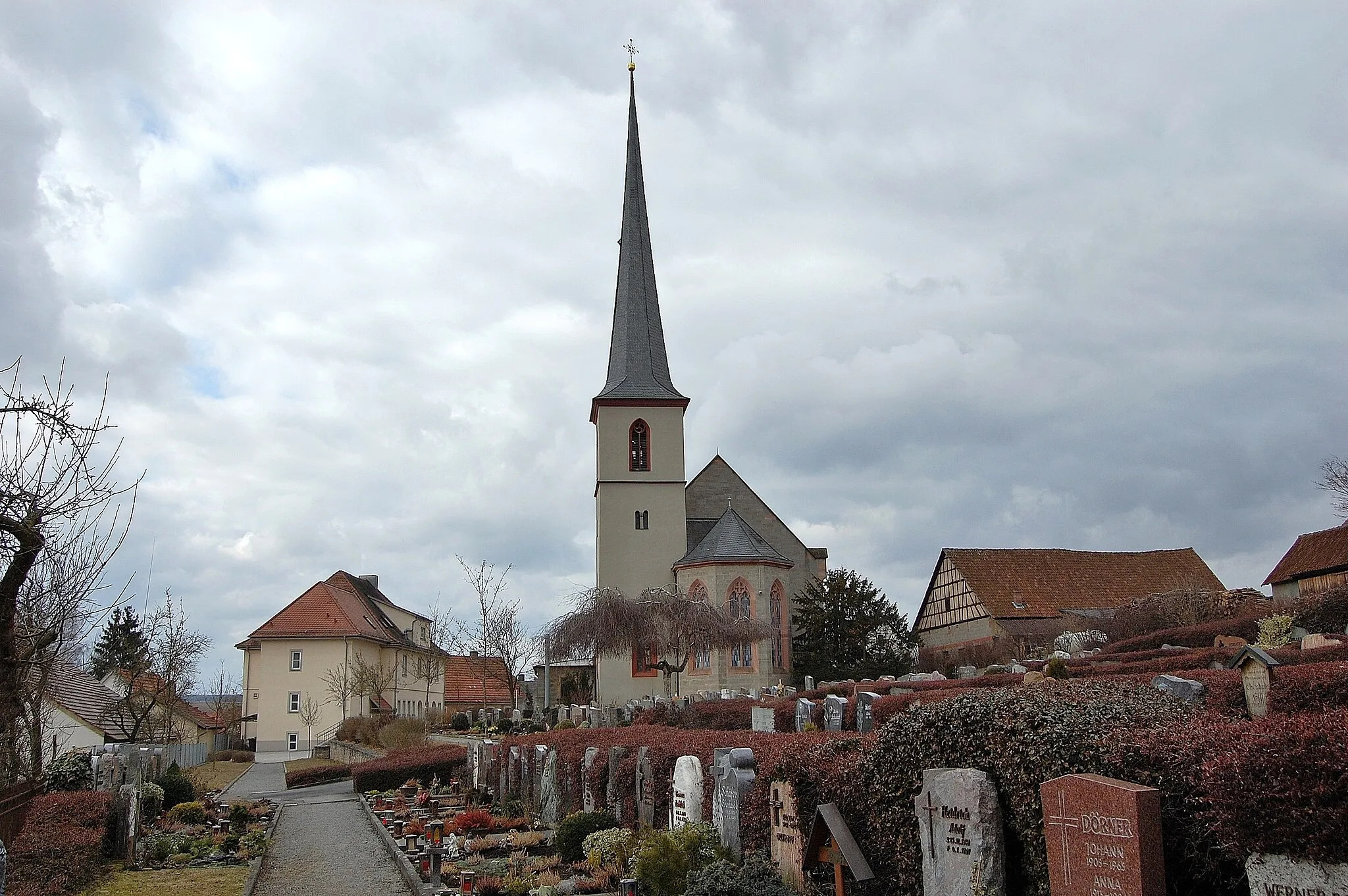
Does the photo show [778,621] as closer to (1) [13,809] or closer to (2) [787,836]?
(1) [13,809]

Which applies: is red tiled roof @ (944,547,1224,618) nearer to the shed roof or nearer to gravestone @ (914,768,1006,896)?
the shed roof

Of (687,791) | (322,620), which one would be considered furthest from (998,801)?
(322,620)

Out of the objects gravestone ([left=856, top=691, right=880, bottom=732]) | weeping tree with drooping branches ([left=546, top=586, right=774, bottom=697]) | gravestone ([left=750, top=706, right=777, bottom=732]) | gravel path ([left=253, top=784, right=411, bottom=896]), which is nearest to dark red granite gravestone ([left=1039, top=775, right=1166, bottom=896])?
gravel path ([left=253, top=784, right=411, bottom=896])

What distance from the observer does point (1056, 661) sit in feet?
70.0

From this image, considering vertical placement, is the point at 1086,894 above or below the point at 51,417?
below

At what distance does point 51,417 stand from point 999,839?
8140 millimetres

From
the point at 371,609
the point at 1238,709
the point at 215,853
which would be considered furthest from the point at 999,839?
the point at 371,609

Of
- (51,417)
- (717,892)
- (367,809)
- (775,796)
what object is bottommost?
(367,809)

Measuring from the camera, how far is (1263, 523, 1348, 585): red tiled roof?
38.4 m

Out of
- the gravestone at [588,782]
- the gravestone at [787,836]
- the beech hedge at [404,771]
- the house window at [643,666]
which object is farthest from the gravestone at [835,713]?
the house window at [643,666]

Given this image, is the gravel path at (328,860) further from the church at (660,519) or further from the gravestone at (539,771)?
the church at (660,519)

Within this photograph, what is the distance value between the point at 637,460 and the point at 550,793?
99.3ft

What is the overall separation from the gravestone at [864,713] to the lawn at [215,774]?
55.1ft

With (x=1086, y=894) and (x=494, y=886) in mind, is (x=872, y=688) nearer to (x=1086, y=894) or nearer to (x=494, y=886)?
(x=494, y=886)
